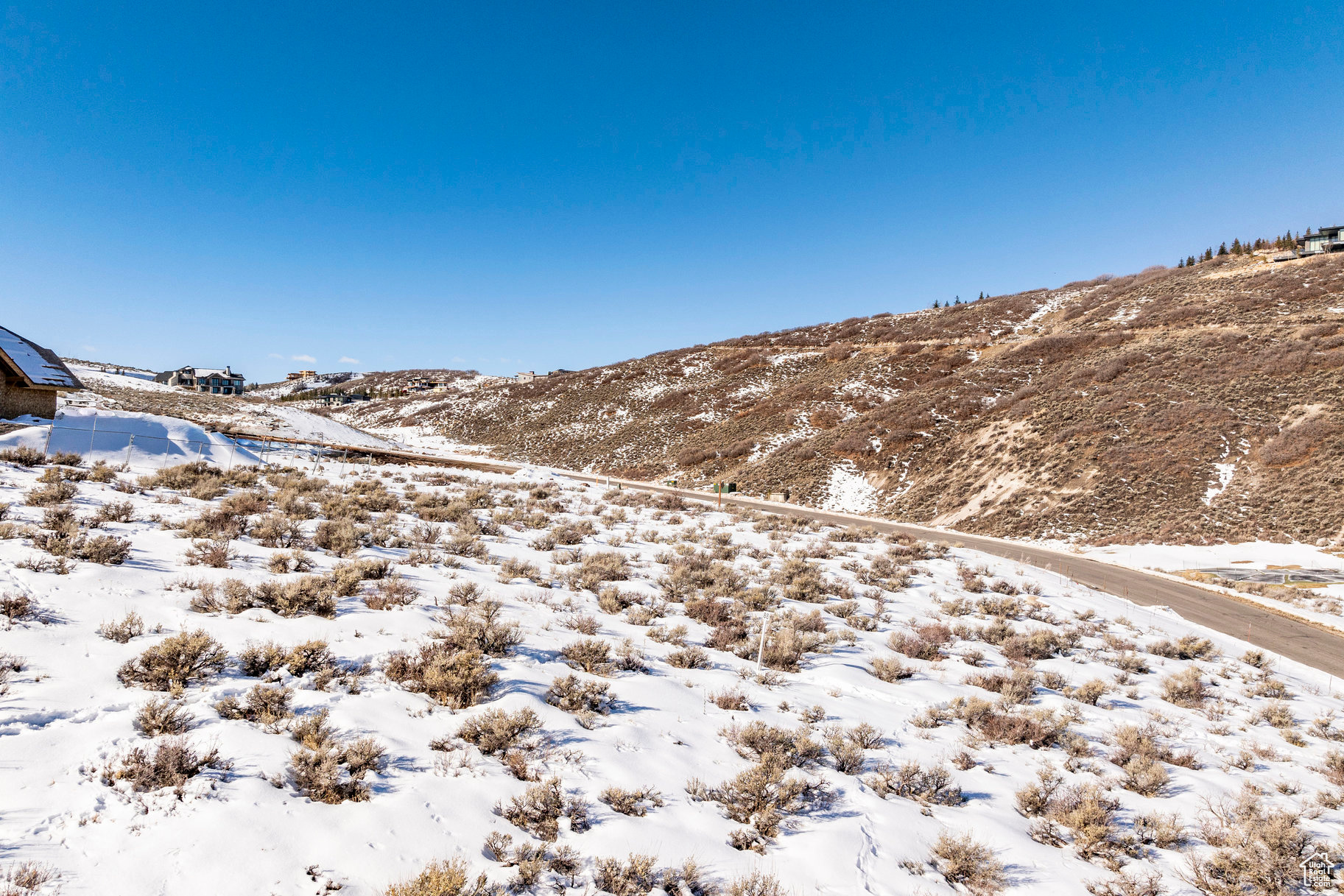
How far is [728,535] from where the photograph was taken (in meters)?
16.3

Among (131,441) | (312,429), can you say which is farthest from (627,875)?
(312,429)

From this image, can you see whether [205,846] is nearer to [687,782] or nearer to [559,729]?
[559,729]

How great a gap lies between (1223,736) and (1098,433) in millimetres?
33654

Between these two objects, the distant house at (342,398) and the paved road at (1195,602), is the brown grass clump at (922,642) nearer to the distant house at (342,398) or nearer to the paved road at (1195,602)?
the paved road at (1195,602)

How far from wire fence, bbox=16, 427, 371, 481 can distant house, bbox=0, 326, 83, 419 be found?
469 cm

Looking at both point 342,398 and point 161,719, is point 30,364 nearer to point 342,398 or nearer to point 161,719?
point 161,719

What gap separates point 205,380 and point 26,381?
102 metres

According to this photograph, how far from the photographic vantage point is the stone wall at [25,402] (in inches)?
852

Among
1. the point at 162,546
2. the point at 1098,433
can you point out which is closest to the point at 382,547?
the point at 162,546

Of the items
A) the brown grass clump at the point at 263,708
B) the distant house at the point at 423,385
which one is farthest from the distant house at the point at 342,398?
the brown grass clump at the point at 263,708

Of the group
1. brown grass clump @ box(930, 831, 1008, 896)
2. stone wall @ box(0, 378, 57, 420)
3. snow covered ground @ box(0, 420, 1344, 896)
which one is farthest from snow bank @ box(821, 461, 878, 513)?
stone wall @ box(0, 378, 57, 420)

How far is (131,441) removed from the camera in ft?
52.4

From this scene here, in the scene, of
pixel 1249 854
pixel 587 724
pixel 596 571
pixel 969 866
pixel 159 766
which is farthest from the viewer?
pixel 596 571

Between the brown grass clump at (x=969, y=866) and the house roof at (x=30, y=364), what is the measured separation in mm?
31635
